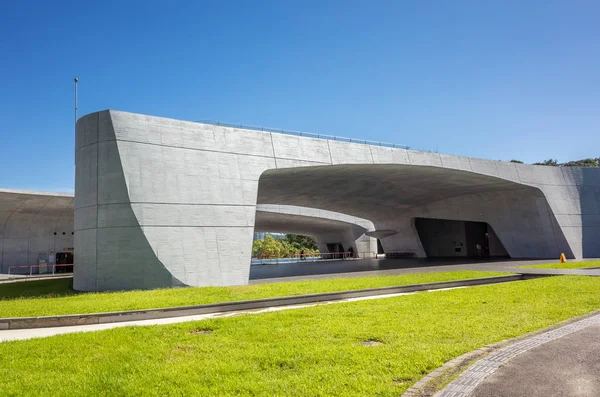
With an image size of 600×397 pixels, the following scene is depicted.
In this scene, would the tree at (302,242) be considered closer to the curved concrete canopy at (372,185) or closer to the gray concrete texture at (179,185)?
the curved concrete canopy at (372,185)

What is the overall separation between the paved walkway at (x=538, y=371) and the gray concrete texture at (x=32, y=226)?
33.7m

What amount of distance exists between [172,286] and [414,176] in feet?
60.3

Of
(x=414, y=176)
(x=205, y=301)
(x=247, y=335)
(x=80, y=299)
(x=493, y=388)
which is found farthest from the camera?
(x=414, y=176)

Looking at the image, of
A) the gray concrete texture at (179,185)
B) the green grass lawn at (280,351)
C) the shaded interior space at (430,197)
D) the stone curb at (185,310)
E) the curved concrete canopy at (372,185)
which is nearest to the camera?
the green grass lawn at (280,351)

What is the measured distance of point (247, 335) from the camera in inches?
336

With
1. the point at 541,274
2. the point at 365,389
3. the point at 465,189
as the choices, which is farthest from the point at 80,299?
the point at 465,189

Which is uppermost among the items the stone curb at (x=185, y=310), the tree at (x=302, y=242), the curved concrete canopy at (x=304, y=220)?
the curved concrete canopy at (x=304, y=220)

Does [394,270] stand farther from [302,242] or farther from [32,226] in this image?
[302,242]

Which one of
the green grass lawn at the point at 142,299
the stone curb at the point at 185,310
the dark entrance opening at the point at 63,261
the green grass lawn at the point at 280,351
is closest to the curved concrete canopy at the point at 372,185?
the green grass lawn at the point at 142,299

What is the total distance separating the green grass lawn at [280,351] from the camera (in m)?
5.57

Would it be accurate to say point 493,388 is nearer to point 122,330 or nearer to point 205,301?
point 122,330

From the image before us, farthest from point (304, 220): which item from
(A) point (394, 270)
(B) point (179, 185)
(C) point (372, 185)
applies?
(B) point (179, 185)

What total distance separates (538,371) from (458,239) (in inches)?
1828

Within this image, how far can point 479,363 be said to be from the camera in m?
6.06
